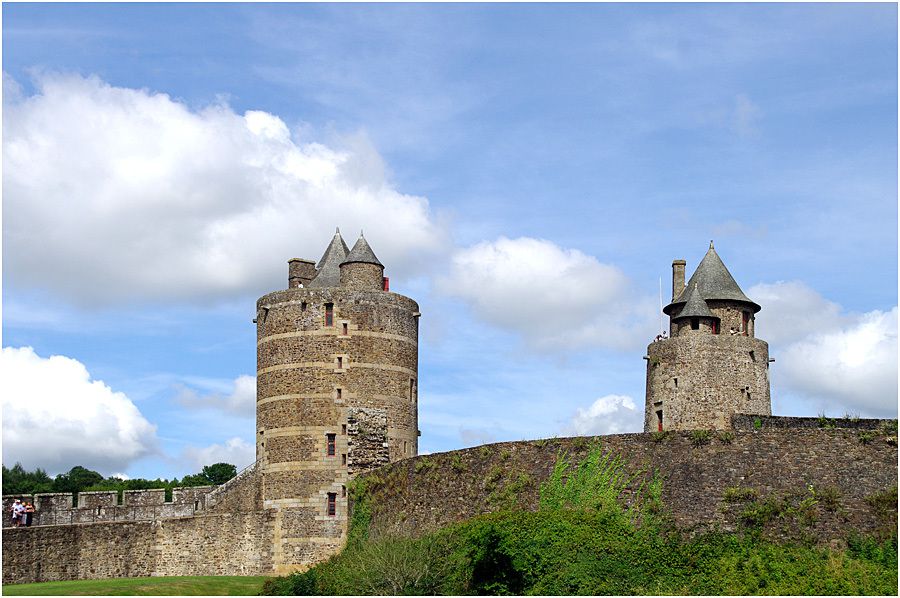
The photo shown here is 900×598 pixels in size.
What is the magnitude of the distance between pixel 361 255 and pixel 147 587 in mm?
14434

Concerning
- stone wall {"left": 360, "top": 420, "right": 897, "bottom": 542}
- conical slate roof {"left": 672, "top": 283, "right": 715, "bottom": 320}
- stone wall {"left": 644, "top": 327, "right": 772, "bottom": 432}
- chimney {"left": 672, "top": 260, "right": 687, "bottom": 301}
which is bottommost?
stone wall {"left": 360, "top": 420, "right": 897, "bottom": 542}

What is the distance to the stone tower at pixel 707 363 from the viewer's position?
46375mm

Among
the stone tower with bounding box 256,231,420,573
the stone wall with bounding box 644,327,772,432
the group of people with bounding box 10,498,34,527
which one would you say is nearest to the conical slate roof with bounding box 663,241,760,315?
the stone wall with bounding box 644,327,772,432

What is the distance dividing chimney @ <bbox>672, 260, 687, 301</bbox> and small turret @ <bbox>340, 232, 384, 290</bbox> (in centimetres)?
1099

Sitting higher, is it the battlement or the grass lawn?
the battlement

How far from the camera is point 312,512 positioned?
46250 millimetres

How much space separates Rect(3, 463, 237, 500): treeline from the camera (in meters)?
88.7

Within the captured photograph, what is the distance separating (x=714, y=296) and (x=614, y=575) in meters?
17.4

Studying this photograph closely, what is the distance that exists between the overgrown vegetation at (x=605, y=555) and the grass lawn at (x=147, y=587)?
585 cm

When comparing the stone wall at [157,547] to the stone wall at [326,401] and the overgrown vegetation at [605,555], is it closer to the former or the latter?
the stone wall at [326,401]

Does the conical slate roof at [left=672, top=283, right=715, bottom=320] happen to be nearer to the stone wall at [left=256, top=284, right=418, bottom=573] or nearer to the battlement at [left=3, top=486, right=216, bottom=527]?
the stone wall at [left=256, top=284, right=418, bottom=573]

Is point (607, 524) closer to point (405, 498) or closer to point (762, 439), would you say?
point (762, 439)

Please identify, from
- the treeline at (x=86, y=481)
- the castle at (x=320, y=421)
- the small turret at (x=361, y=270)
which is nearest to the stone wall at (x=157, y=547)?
the castle at (x=320, y=421)

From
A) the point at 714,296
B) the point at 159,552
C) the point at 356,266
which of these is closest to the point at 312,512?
the point at 159,552
